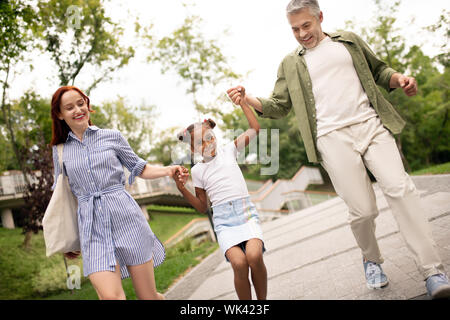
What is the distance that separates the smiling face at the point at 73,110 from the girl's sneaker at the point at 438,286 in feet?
7.49

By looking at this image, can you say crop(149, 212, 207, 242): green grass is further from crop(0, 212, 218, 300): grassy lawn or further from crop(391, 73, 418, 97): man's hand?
crop(391, 73, 418, 97): man's hand

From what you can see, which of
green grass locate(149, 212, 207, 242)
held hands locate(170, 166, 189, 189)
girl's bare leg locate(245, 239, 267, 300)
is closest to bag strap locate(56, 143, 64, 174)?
held hands locate(170, 166, 189, 189)

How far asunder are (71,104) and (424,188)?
3836 millimetres

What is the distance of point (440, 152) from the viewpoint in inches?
980

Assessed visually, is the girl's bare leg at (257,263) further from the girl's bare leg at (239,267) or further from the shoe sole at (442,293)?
the shoe sole at (442,293)

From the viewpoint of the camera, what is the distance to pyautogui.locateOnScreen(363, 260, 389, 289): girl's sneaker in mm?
2869

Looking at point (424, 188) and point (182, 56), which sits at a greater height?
point (182, 56)

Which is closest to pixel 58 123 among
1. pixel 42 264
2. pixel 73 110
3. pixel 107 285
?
pixel 73 110

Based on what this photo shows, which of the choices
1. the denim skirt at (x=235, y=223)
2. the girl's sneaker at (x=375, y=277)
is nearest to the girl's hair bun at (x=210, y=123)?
the denim skirt at (x=235, y=223)

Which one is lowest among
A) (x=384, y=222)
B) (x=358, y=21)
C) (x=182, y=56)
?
(x=384, y=222)

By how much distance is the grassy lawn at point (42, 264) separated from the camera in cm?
854
